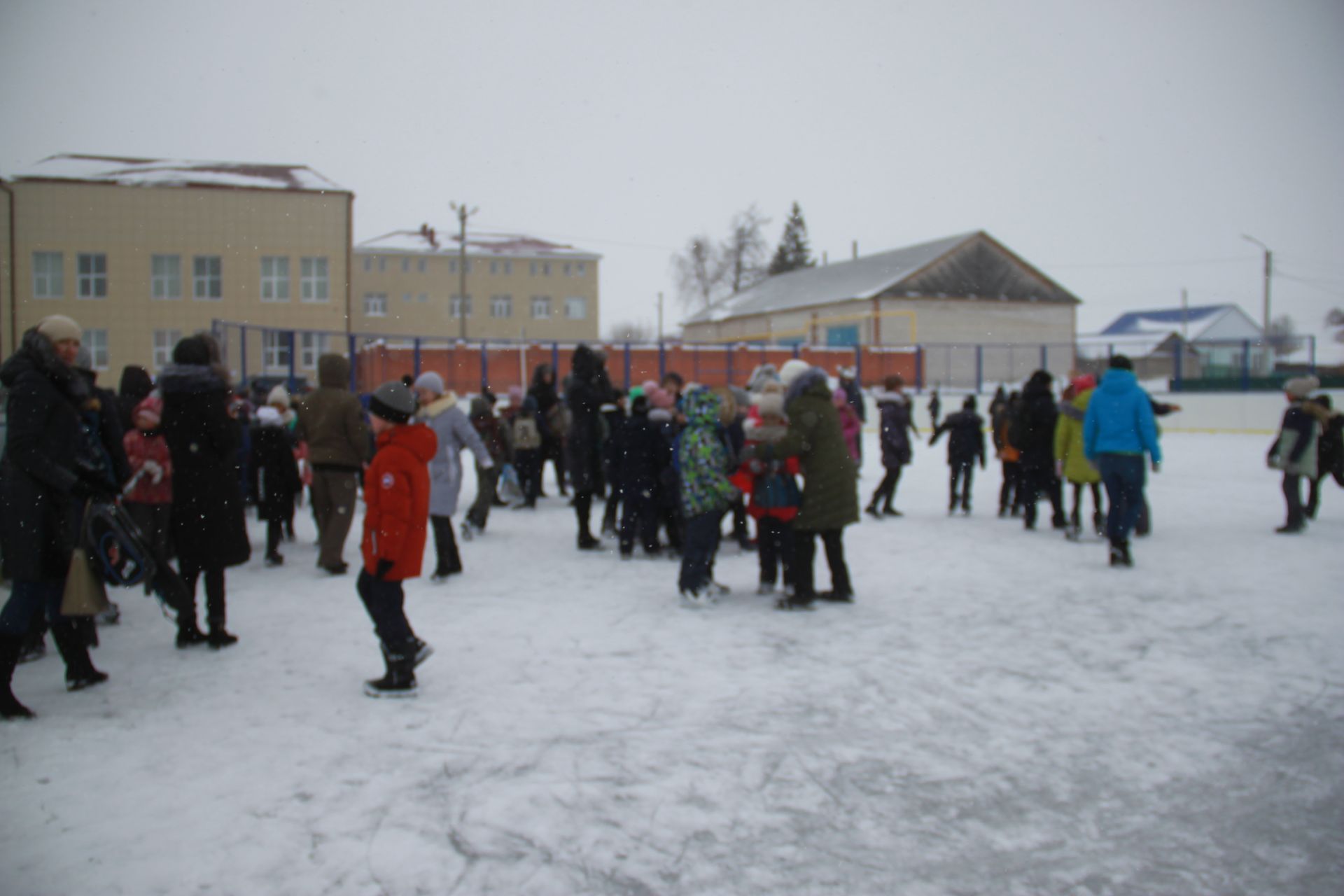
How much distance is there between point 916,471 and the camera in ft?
51.4

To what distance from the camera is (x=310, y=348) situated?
15.3m

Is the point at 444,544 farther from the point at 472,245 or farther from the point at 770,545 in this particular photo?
the point at 472,245

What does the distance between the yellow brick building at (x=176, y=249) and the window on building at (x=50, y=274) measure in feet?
0.10

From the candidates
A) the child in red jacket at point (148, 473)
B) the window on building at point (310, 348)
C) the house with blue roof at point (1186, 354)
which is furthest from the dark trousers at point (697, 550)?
the house with blue roof at point (1186, 354)

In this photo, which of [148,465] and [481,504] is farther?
[481,504]

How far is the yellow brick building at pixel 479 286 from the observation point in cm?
5069

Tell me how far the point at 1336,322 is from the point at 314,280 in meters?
31.0

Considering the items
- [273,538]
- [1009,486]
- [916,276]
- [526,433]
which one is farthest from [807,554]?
[916,276]

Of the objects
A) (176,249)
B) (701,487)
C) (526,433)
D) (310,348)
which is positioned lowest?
(701,487)

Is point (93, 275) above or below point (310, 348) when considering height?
above

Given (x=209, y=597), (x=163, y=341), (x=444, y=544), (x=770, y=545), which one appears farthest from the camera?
(x=163, y=341)

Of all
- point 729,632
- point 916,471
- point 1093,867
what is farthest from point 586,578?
point 916,471

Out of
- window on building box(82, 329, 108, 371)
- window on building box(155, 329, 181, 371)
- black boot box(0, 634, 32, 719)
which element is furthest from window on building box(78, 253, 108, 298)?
black boot box(0, 634, 32, 719)

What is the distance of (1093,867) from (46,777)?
3.67m
